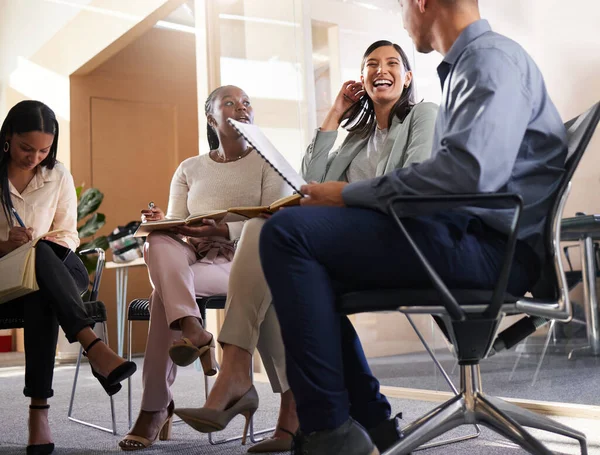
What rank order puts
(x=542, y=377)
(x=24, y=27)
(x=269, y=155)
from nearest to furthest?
(x=269, y=155), (x=542, y=377), (x=24, y=27)

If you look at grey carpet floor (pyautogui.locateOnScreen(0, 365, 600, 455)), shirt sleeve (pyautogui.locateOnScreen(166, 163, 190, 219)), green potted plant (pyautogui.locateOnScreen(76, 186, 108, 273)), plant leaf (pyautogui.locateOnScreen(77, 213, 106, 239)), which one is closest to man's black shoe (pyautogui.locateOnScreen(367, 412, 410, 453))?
grey carpet floor (pyautogui.locateOnScreen(0, 365, 600, 455))

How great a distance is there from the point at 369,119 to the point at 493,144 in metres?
1.10

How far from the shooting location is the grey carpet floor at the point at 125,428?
2070mm

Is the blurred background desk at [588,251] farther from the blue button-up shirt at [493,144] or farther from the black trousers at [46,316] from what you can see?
the black trousers at [46,316]

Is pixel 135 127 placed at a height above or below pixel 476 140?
above

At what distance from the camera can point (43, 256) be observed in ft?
7.16

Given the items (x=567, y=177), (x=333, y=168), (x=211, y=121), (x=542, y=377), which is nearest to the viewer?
(x=567, y=177)

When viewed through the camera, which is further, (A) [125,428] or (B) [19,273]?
(A) [125,428]

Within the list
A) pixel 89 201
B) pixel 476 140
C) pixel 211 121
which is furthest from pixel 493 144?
pixel 89 201

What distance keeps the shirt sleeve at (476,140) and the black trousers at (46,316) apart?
1.16 meters

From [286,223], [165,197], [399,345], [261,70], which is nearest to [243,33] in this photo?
[261,70]

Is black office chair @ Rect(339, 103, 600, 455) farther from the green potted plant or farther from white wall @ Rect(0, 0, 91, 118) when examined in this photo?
white wall @ Rect(0, 0, 91, 118)

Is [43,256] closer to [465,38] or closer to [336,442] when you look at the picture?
[336,442]

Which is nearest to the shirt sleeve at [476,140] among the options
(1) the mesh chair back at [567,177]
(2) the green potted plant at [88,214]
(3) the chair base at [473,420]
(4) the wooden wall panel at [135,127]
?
(1) the mesh chair back at [567,177]
